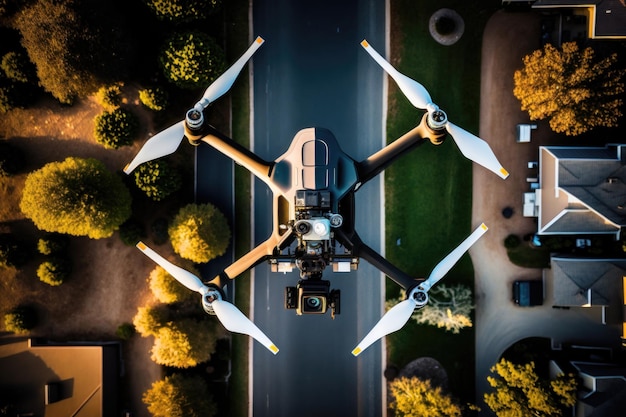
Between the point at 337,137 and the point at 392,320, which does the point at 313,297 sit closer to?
the point at 392,320

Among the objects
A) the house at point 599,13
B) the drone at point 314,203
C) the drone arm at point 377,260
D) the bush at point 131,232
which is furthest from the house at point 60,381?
the house at point 599,13

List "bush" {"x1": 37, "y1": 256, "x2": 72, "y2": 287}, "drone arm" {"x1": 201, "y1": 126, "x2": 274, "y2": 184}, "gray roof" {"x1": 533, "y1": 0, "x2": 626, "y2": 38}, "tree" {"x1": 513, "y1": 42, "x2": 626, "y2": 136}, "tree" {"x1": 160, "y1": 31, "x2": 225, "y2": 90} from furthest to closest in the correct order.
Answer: "bush" {"x1": 37, "y1": 256, "x2": 72, "y2": 287}
"gray roof" {"x1": 533, "y1": 0, "x2": 626, "y2": 38}
"tree" {"x1": 160, "y1": 31, "x2": 225, "y2": 90}
"tree" {"x1": 513, "y1": 42, "x2": 626, "y2": 136}
"drone arm" {"x1": 201, "y1": 126, "x2": 274, "y2": 184}

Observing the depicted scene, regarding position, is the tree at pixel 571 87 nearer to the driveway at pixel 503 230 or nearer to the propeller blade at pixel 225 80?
the driveway at pixel 503 230

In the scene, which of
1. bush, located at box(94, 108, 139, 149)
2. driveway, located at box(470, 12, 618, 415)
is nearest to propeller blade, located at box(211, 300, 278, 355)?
bush, located at box(94, 108, 139, 149)

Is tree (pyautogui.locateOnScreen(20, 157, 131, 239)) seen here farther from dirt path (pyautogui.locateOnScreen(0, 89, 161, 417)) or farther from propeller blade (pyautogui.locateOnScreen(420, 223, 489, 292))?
propeller blade (pyautogui.locateOnScreen(420, 223, 489, 292))

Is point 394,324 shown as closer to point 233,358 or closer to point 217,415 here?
point 233,358

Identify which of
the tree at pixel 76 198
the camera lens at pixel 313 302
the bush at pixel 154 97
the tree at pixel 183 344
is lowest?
the tree at pixel 183 344
